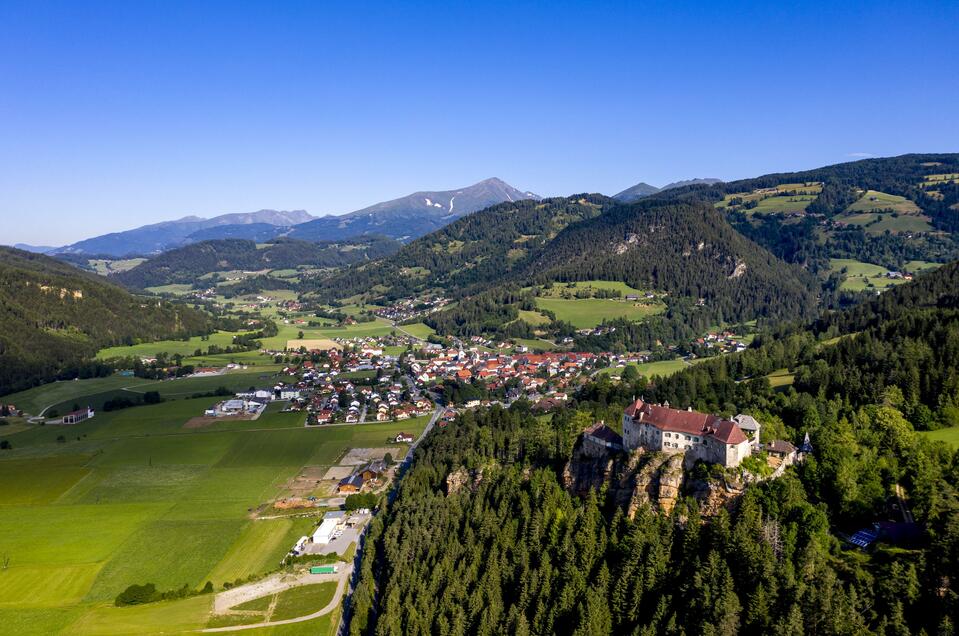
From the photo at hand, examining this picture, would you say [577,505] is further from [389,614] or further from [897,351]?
[897,351]

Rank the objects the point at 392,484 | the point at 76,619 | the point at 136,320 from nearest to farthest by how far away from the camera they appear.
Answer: the point at 76,619 → the point at 392,484 → the point at 136,320

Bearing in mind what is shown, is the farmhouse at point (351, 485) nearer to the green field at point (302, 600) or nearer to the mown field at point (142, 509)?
the mown field at point (142, 509)

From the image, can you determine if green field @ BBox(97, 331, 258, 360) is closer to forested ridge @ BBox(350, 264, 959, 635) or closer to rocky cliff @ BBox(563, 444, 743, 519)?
forested ridge @ BBox(350, 264, 959, 635)

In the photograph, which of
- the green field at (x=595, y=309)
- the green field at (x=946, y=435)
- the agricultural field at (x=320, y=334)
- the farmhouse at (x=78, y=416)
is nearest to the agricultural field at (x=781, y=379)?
the green field at (x=946, y=435)

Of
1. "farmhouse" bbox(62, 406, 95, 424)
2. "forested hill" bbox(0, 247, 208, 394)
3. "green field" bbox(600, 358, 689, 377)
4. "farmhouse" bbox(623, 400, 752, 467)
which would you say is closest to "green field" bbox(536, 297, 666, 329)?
"green field" bbox(600, 358, 689, 377)

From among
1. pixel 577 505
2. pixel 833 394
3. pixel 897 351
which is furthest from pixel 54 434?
pixel 897 351

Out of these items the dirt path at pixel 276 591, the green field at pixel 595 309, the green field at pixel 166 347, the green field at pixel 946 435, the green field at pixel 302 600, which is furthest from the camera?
the green field at pixel 595 309

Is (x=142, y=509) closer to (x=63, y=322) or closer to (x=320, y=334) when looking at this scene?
(x=63, y=322)
